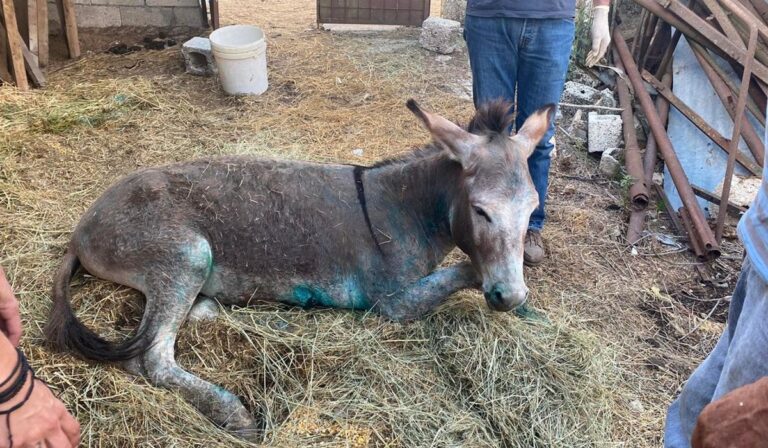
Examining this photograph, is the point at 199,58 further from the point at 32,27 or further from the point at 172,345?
the point at 172,345

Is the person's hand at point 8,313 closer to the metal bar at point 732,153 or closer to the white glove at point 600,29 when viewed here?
the white glove at point 600,29

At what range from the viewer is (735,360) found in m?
1.47

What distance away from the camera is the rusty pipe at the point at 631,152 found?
198 inches

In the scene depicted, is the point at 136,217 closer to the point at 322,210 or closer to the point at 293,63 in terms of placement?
the point at 322,210

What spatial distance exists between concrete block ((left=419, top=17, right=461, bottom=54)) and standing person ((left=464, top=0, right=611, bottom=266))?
4.64 m

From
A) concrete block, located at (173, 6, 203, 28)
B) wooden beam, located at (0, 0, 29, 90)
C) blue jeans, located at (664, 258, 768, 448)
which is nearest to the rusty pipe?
blue jeans, located at (664, 258, 768, 448)

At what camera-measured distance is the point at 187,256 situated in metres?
3.04

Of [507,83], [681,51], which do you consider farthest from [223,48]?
[681,51]

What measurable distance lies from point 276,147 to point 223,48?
5.37ft

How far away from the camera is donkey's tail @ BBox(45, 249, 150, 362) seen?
2764mm

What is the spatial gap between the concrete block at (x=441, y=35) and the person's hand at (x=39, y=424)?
7838 mm

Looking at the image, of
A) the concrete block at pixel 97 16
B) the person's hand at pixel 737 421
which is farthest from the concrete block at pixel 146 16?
the person's hand at pixel 737 421

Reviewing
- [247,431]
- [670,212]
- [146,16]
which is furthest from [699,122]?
[146,16]

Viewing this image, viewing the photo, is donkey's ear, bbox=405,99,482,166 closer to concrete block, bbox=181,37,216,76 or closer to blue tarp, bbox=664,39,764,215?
blue tarp, bbox=664,39,764,215
